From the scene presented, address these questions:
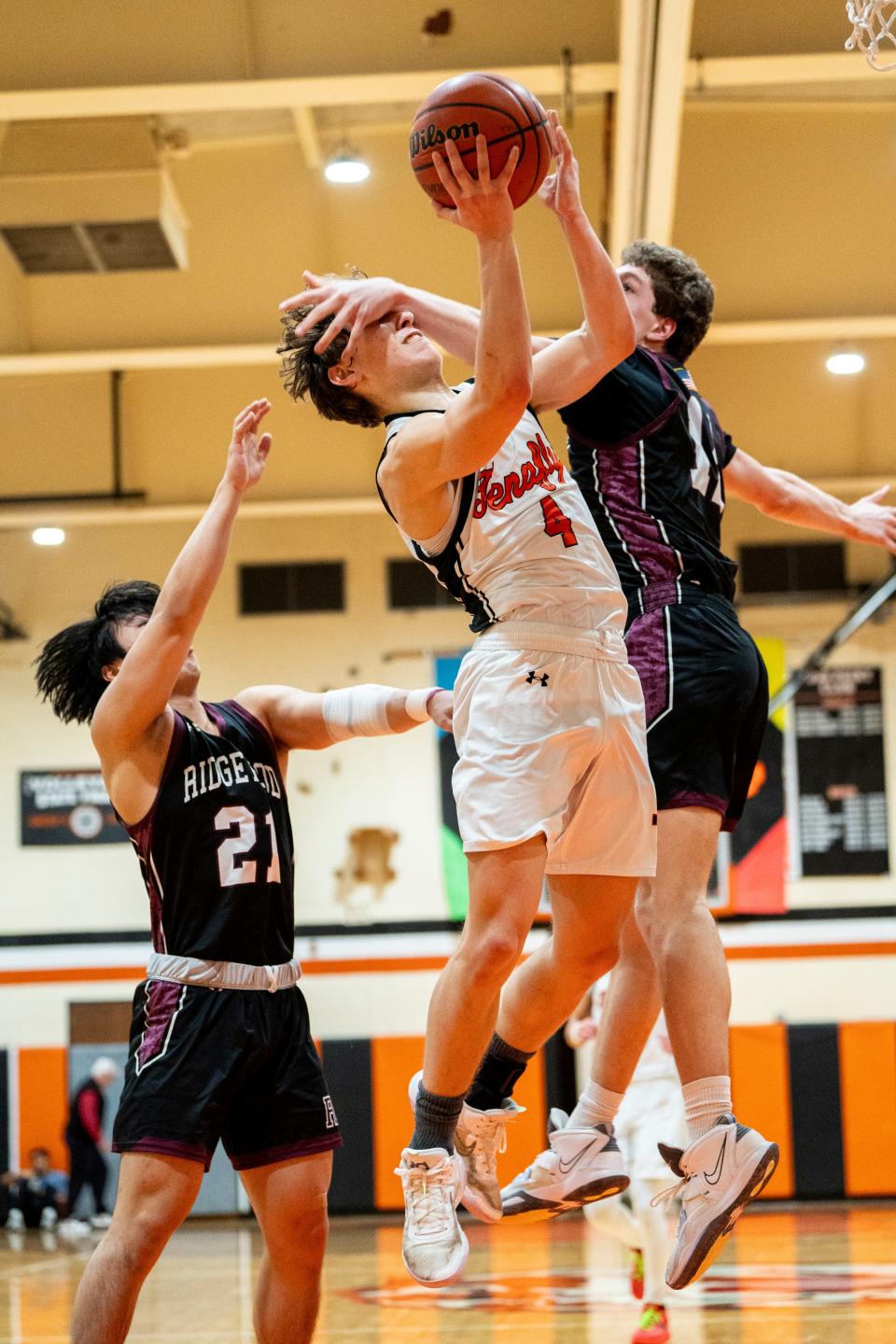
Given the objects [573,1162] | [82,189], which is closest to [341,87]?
[82,189]

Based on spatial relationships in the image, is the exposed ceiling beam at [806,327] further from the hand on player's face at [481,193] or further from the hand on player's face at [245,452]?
the hand on player's face at [481,193]

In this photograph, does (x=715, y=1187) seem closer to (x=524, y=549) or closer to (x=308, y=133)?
(x=524, y=549)

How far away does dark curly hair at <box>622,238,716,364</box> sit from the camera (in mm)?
4613

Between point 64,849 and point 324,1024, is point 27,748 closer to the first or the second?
point 64,849

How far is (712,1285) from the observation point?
35.4 ft

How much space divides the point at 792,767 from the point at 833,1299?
8.07 m

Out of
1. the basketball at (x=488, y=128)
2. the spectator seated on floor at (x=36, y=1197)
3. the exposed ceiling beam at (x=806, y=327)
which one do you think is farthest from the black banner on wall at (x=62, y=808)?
the basketball at (x=488, y=128)

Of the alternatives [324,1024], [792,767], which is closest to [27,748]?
[324,1024]

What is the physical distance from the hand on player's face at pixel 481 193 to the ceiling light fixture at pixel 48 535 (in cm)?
1416

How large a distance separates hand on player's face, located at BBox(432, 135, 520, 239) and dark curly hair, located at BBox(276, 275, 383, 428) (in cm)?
71

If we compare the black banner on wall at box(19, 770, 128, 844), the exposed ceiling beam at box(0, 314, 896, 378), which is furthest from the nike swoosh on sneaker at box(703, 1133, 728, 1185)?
the black banner on wall at box(19, 770, 128, 844)

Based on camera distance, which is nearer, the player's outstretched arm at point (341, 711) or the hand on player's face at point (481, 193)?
the hand on player's face at point (481, 193)

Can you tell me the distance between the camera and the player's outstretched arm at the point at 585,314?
3928 mm

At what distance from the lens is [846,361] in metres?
15.0
